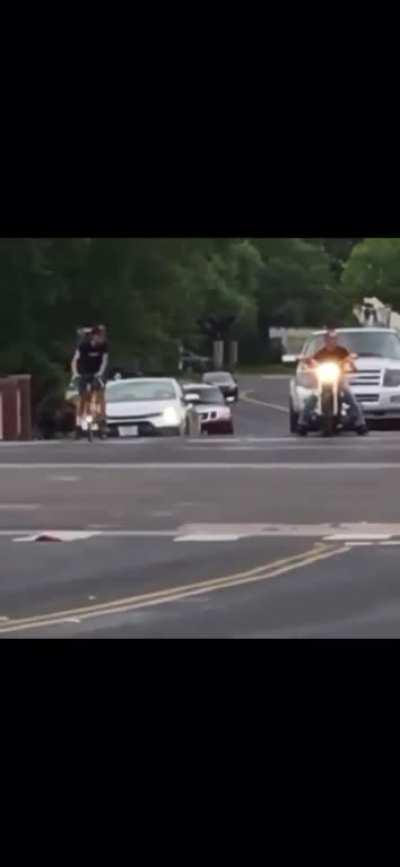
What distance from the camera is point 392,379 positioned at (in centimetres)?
2938

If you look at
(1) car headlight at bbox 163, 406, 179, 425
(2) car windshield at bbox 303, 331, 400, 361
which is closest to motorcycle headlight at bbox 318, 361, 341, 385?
(2) car windshield at bbox 303, 331, 400, 361

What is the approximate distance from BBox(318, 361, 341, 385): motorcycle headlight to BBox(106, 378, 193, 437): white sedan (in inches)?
159

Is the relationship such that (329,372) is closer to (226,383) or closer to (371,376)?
(371,376)

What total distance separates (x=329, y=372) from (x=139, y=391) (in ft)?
15.8

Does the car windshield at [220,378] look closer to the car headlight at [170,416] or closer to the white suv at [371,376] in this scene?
the white suv at [371,376]

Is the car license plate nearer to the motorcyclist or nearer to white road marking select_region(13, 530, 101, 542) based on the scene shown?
the motorcyclist

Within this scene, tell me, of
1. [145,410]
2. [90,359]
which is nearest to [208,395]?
[145,410]

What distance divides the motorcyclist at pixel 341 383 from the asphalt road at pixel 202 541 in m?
0.76

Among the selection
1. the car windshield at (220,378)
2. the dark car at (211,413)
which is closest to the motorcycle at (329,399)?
the dark car at (211,413)

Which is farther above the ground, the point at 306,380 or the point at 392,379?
the point at 306,380

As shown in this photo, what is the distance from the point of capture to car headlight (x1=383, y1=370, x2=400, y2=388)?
95.8 ft
